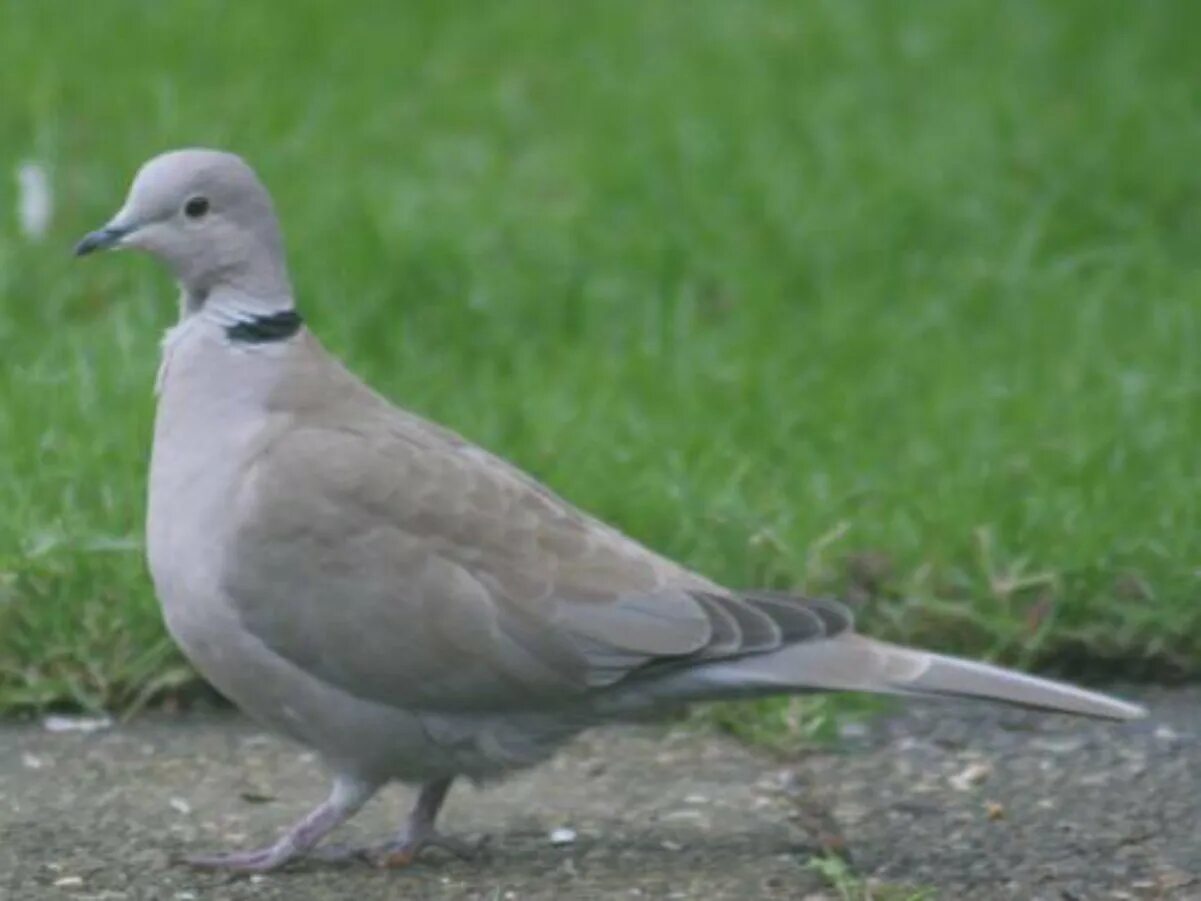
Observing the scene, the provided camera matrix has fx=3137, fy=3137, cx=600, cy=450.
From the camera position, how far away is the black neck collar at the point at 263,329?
452cm

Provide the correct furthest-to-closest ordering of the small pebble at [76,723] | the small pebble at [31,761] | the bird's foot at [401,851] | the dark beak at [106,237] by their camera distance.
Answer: the small pebble at [76,723], the small pebble at [31,761], the dark beak at [106,237], the bird's foot at [401,851]

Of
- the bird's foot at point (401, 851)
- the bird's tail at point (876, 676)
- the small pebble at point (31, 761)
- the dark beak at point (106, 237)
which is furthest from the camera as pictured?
the small pebble at point (31, 761)

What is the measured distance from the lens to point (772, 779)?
4.87 m

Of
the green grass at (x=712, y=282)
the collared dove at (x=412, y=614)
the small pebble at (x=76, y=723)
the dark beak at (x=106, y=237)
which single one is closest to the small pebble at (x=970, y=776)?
the green grass at (x=712, y=282)

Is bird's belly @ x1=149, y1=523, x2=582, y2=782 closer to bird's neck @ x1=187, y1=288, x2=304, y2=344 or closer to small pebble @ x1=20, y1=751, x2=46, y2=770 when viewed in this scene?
bird's neck @ x1=187, y1=288, x2=304, y2=344

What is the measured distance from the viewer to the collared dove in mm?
4305

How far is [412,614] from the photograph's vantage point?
433 cm

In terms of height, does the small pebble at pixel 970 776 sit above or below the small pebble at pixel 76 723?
below

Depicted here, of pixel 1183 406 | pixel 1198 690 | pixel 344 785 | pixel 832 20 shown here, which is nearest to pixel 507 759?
pixel 344 785

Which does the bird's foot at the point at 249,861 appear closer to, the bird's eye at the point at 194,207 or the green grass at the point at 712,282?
the green grass at the point at 712,282

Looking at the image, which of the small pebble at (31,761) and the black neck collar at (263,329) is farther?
the small pebble at (31,761)

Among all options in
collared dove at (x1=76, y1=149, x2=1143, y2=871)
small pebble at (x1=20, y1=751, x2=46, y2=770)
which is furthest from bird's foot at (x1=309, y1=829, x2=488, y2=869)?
small pebble at (x1=20, y1=751, x2=46, y2=770)

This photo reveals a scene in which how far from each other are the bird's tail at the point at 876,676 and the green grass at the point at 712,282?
3.24 feet

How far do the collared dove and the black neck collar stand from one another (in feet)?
0.09
